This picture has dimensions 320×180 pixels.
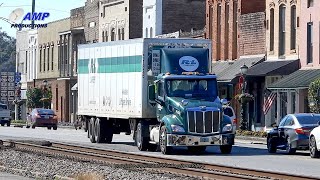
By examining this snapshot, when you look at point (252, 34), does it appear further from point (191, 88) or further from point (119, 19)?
point (191, 88)

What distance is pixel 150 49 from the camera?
40344 millimetres

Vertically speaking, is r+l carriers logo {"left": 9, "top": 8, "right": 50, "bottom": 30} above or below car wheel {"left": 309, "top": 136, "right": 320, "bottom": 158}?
above

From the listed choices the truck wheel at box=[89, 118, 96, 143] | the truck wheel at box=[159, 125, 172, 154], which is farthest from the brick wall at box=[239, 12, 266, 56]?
the truck wheel at box=[159, 125, 172, 154]

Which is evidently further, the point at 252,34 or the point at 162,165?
the point at 252,34

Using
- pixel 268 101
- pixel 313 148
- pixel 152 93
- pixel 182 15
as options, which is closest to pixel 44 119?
pixel 182 15

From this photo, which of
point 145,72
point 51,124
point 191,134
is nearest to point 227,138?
point 191,134

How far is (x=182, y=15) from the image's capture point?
87.4 meters

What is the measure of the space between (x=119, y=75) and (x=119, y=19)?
48844 mm

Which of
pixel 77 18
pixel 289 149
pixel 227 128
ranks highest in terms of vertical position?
pixel 77 18

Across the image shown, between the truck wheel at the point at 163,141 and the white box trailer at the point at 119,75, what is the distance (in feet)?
6.17

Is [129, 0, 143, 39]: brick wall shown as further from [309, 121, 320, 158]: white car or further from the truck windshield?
[309, 121, 320, 158]: white car

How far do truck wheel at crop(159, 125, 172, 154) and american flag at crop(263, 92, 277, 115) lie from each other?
75.4ft

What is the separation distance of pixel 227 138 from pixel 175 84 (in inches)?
102

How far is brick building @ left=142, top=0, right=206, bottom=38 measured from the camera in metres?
85.4
